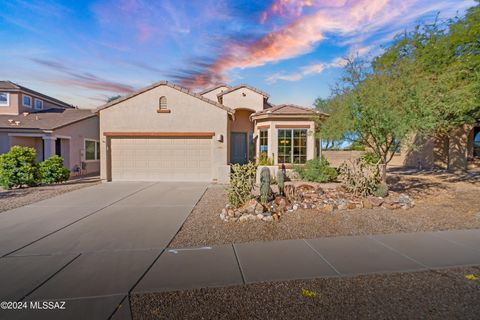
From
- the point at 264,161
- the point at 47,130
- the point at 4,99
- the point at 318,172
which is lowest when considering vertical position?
the point at 318,172

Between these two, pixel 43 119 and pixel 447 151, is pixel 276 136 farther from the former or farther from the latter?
pixel 43 119

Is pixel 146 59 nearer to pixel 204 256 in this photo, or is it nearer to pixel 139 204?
pixel 139 204

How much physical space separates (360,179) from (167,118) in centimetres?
963

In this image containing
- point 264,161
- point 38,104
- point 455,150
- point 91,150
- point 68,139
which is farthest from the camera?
point 38,104

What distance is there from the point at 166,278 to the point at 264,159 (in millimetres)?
9738

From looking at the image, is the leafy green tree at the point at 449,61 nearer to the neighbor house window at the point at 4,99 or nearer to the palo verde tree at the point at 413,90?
the palo verde tree at the point at 413,90

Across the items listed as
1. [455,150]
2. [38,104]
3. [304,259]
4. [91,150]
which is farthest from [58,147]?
[455,150]

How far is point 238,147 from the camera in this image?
704 inches

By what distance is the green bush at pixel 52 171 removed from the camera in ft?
39.0

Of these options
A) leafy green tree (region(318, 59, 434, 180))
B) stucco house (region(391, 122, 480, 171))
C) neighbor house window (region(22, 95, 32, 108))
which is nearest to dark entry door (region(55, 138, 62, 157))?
neighbor house window (region(22, 95, 32, 108))

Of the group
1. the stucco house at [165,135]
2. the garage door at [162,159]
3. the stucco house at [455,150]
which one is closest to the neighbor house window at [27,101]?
the stucco house at [165,135]

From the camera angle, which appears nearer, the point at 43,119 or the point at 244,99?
the point at 43,119

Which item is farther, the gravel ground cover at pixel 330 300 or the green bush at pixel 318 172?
the green bush at pixel 318 172

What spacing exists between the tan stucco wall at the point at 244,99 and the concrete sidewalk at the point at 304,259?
1464 cm
